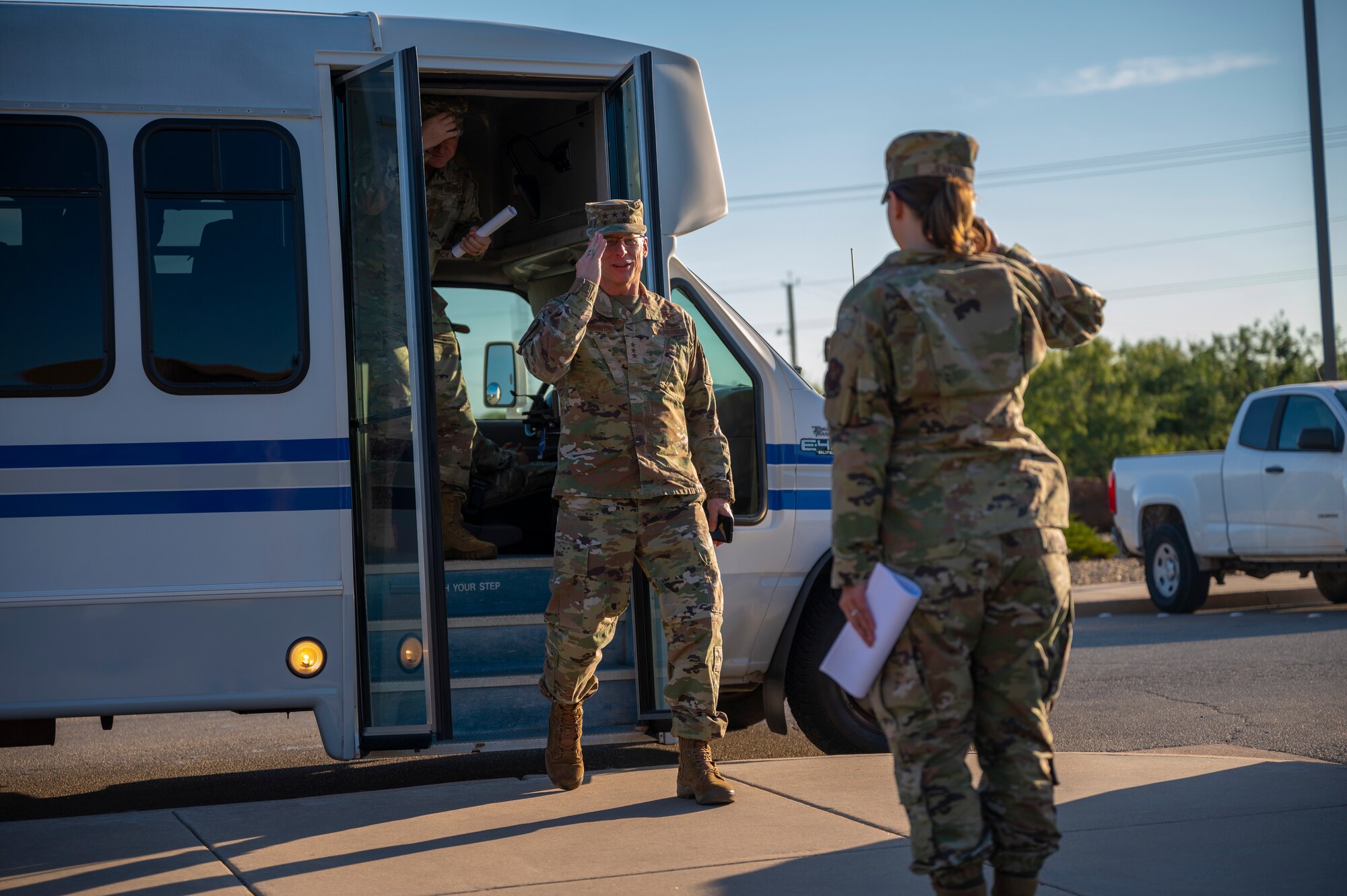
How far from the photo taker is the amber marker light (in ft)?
17.3

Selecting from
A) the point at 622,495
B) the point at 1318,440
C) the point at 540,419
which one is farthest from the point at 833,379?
the point at 1318,440

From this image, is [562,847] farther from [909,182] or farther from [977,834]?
[909,182]

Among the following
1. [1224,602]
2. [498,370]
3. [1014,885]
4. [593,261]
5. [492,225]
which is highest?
[492,225]

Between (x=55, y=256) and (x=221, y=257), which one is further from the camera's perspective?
(x=221, y=257)

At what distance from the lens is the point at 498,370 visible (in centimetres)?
735

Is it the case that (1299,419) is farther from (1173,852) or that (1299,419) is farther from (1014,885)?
(1014,885)

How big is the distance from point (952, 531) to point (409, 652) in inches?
111

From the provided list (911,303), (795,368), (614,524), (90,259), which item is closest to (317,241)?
(90,259)

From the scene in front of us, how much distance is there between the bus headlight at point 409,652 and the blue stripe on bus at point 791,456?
1737mm

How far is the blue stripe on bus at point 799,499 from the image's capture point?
604 centimetres

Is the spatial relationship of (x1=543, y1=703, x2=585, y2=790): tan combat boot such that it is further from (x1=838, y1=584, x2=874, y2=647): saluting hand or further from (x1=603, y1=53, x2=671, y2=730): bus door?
(x1=838, y1=584, x2=874, y2=647): saluting hand

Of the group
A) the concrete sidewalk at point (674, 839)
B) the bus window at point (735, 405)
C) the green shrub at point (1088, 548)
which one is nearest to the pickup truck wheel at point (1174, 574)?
the green shrub at point (1088, 548)

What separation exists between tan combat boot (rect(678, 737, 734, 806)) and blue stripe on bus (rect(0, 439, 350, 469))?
1.74 metres

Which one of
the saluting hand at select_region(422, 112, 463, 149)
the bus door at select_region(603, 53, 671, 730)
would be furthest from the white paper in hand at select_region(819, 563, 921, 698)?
the saluting hand at select_region(422, 112, 463, 149)
